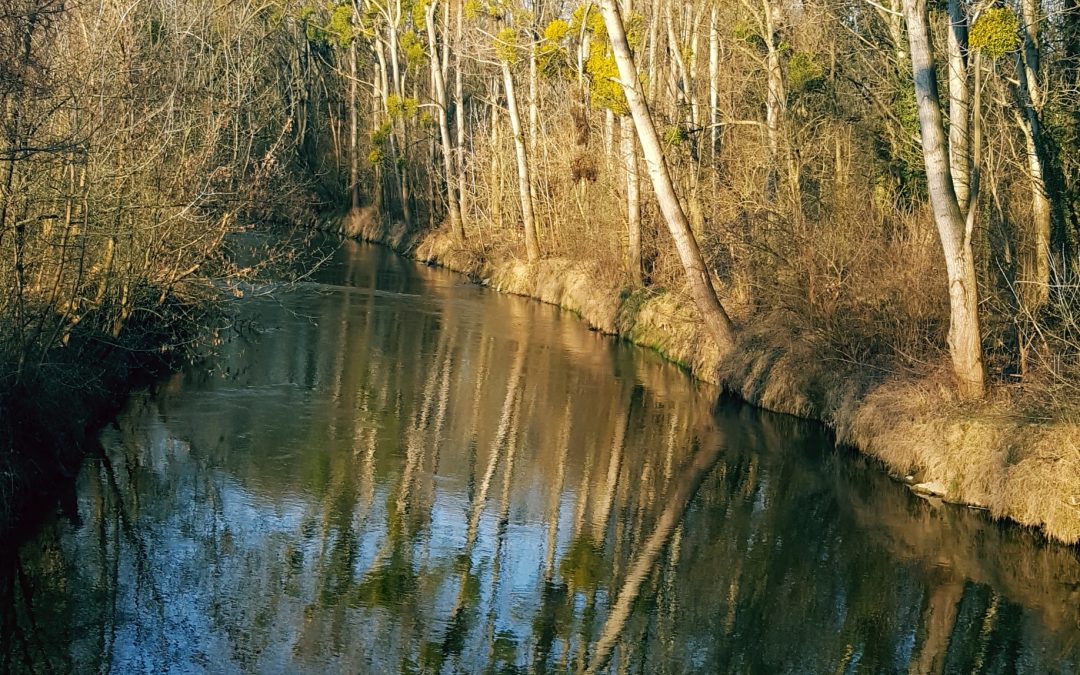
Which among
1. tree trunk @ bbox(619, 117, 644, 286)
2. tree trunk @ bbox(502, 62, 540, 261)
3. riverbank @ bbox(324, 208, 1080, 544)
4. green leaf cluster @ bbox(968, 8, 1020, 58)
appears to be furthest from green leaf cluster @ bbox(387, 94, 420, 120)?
green leaf cluster @ bbox(968, 8, 1020, 58)

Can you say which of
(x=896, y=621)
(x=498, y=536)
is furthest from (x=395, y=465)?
(x=896, y=621)

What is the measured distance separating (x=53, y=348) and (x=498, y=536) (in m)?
5.71

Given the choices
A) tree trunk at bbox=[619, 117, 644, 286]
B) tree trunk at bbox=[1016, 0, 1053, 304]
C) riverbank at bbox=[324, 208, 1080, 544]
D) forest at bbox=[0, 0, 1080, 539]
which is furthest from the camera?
tree trunk at bbox=[619, 117, 644, 286]

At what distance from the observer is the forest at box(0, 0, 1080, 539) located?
14.1 metres

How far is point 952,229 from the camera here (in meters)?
15.5

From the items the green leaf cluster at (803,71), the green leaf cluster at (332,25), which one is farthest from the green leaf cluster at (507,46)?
the green leaf cluster at (332,25)

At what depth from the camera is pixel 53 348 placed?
567 inches

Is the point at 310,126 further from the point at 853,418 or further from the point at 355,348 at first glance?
the point at 853,418

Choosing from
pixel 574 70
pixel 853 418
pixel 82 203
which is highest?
pixel 574 70

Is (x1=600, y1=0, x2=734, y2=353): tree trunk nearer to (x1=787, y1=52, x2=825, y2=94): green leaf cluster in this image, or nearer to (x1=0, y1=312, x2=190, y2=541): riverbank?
(x1=787, y1=52, x2=825, y2=94): green leaf cluster

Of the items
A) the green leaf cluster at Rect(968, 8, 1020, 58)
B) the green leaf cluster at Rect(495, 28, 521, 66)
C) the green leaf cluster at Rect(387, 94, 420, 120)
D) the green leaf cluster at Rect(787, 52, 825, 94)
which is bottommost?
the green leaf cluster at Rect(968, 8, 1020, 58)

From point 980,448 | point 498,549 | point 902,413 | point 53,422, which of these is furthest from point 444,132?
point 498,549

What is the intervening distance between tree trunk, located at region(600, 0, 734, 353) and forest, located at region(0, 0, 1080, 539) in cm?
4

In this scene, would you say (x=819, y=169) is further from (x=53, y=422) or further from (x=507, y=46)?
(x=53, y=422)
